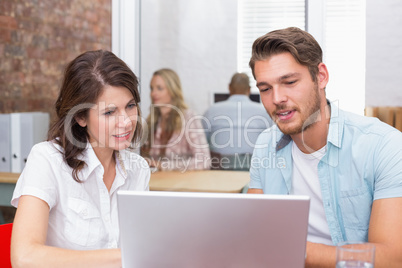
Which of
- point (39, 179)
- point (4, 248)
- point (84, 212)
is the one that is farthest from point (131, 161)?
point (4, 248)

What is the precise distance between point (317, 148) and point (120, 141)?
2.37 ft

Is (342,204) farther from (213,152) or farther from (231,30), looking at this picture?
(231,30)

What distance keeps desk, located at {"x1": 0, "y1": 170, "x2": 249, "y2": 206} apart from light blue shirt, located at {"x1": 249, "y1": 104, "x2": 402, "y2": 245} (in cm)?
115

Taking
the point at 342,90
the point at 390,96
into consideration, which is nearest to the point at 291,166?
the point at 342,90

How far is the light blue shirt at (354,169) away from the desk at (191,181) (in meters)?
Result: 1.15

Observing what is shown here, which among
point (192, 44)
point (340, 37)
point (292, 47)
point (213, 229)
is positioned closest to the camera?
point (213, 229)

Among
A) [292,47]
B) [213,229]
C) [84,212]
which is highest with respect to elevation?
[292,47]

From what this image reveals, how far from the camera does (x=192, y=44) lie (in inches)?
135

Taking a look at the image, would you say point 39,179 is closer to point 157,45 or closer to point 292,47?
point 292,47

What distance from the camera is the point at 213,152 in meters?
3.40

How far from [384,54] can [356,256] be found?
8.79ft

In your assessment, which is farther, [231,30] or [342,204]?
[231,30]

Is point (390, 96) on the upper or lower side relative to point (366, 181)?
upper

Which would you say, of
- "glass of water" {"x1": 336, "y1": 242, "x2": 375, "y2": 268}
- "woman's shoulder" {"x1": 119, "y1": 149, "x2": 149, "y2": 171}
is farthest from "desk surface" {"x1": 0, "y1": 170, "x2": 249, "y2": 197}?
"glass of water" {"x1": 336, "y1": 242, "x2": 375, "y2": 268}
